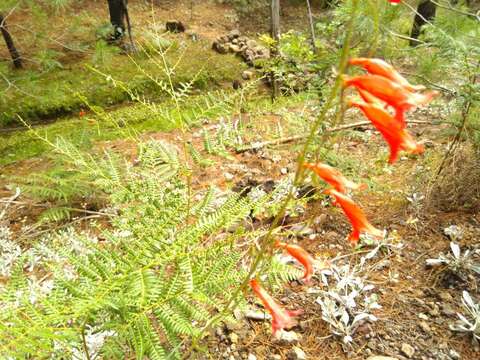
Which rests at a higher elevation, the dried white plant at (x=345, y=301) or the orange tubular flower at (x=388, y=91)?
the orange tubular flower at (x=388, y=91)

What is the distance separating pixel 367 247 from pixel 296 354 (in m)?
1.00

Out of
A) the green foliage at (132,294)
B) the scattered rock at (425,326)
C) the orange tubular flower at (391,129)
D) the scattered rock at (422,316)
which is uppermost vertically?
the orange tubular flower at (391,129)

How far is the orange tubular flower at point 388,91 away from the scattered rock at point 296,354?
1397 millimetres

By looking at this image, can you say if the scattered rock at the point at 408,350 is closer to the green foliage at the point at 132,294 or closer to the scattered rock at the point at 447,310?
the scattered rock at the point at 447,310

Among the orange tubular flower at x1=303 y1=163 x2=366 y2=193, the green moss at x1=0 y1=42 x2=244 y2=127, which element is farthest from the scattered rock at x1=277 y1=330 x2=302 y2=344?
the green moss at x1=0 y1=42 x2=244 y2=127

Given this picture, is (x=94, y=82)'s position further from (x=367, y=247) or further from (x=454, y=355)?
(x=454, y=355)

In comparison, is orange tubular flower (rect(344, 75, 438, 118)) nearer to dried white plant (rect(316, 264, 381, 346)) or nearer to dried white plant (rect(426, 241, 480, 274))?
dried white plant (rect(316, 264, 381, 346))

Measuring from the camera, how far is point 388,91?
883 millimetres

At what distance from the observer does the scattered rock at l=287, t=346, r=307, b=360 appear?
72.8 inches

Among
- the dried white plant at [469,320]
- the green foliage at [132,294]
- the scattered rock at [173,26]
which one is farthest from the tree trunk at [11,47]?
the dried white plant at [469,320]

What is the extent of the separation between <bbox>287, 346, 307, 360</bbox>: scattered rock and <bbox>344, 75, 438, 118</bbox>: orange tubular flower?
140cm

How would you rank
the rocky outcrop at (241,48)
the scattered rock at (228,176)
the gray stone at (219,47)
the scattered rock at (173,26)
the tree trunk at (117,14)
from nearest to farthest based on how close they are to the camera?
the scattered rock at (228,176), the tree trunk at (117,14), the rocky outcrop at (241,48), the gray stone at (219,47), the scattered rock at (173,26)

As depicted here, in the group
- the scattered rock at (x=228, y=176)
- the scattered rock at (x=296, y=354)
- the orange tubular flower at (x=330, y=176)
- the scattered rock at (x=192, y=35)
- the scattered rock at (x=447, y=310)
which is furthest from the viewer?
the scattered rock at (x=192, y=35)

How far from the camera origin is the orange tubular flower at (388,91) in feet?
2.89
